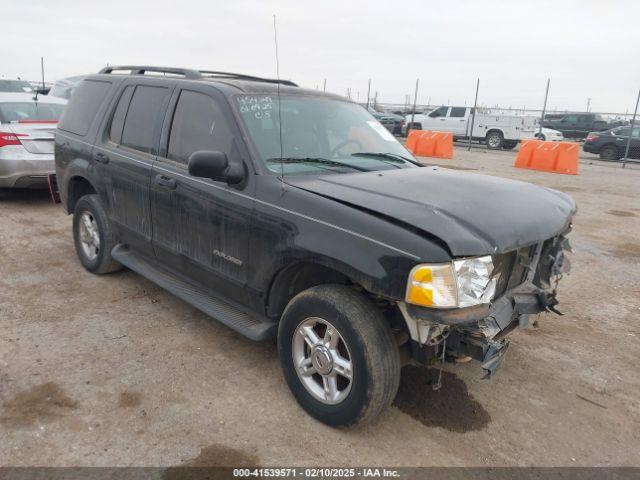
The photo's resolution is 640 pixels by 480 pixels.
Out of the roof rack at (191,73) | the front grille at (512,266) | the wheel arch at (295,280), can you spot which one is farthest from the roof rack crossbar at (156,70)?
the front grille at (512,266)

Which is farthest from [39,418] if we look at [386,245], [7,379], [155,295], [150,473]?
[386,245]

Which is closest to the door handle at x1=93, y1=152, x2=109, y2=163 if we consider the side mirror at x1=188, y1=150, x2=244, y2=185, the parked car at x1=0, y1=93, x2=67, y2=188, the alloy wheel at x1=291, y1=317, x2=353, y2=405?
Answer: the side mirror at x1=188, y1=150, x2=244, y2=185

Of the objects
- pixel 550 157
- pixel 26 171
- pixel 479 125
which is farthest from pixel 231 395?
pixel 479 125

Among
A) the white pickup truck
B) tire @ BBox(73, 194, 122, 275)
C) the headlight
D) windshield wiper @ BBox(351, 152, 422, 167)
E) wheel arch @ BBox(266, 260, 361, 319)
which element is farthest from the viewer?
the white pickup truck

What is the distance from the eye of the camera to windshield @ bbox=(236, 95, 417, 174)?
3.39 metres

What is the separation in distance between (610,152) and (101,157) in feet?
69.6

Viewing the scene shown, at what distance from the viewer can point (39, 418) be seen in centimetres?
290

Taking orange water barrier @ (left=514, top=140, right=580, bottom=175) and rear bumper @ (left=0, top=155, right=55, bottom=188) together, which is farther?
orange water barrier @ (left=514, top=140, right=580, bottom=175)

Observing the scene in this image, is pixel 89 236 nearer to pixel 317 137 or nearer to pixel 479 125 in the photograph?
pixel 317 137

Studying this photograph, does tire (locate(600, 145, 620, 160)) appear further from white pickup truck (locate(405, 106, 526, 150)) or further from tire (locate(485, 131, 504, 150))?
tire (locate(485, 131, 504, 150))

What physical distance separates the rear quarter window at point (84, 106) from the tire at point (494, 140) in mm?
20987

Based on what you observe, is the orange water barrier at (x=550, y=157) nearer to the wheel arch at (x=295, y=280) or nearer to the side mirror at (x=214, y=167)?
the wheel arch at (x=295, y=280)

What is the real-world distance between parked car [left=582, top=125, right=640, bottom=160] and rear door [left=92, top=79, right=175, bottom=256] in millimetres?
20704

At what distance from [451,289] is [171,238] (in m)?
2.29
